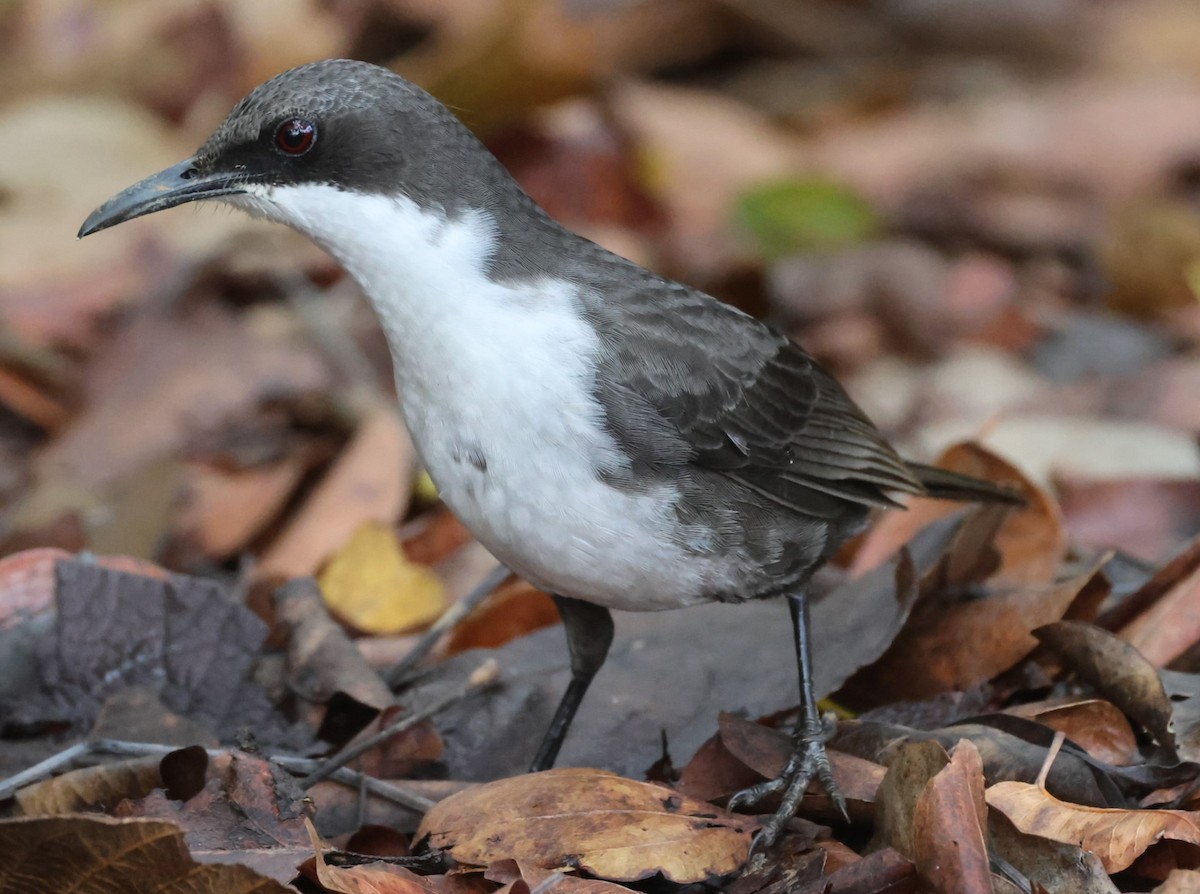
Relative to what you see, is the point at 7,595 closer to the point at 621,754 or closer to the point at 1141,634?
the point at 621,754

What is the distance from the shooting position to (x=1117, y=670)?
3.86 m

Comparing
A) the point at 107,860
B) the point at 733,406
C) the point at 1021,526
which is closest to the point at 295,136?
the point at 733,406

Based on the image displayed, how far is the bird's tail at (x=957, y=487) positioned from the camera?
4.55 meters

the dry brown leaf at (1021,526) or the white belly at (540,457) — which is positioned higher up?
the white belly at (540,457)

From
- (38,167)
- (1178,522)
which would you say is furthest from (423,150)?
(38,167)

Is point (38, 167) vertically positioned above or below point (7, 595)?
above

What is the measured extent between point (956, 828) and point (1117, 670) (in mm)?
985

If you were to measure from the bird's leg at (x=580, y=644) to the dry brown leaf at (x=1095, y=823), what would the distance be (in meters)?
1.20

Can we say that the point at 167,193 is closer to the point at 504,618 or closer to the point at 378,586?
the point at 378,586

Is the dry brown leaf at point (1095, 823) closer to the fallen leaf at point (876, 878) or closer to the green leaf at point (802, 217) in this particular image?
the fallen leaf at point (876, 878)

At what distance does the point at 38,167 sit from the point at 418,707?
439 cm

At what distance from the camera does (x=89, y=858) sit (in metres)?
3.01

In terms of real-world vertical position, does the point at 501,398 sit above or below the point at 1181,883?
above

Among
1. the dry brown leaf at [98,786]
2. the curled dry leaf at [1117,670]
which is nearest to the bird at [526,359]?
the curled dry leaf at [1117,670]
